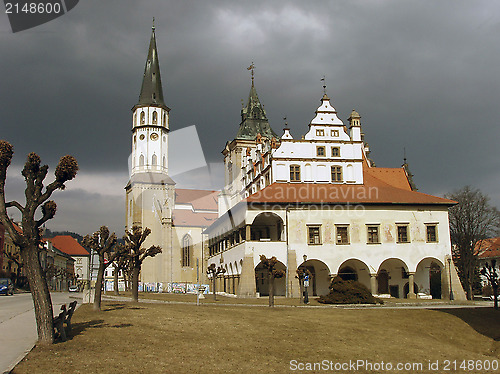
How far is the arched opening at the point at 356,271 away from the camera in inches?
1897

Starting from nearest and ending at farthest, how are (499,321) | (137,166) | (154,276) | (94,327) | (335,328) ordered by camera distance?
(94,327) → (335,328) → (499,321) → (154,276) → (137,166)

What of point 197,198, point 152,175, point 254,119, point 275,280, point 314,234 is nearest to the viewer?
point 314,234

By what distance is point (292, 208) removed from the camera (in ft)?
154

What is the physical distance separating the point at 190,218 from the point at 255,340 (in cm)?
7734

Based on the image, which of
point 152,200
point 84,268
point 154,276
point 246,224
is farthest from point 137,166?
point 84,268

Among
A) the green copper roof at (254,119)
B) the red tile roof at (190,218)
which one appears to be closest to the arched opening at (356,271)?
the green copper roof at (254,119)

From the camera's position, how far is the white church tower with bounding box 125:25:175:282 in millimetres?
88688

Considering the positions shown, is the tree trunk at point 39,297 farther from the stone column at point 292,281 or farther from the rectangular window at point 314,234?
the rectangular window at point 314,234

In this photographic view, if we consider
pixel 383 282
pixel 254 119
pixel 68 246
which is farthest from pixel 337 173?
pixel 68 246

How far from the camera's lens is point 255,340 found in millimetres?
17844

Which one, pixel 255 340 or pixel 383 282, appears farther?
pixel 383 282

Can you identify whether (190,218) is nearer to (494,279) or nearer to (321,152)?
(321,152)

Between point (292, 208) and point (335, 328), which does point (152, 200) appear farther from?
point (335, 328)

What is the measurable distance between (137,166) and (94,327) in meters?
79.0
